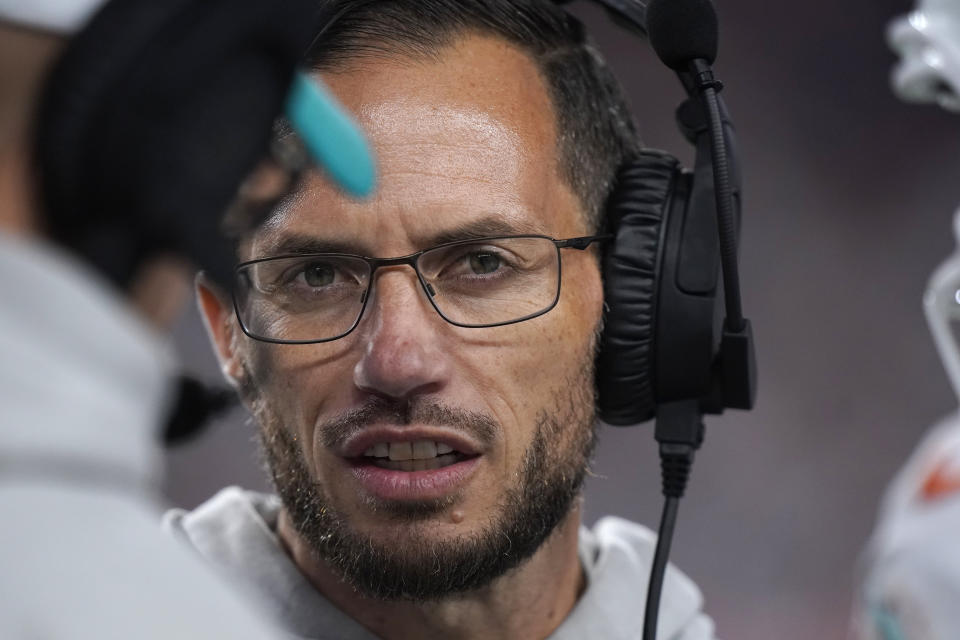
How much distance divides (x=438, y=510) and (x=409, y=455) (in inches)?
2.5

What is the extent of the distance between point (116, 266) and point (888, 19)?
357cm

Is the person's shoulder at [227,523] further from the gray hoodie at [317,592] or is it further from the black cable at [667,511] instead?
the black cable at [667,511]

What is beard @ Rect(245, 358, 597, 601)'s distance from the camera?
1.26 m

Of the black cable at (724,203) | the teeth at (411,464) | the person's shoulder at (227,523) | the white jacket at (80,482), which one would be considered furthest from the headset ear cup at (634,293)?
the white jacket at (80,482)

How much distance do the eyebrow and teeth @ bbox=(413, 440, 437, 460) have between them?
8.1 inches

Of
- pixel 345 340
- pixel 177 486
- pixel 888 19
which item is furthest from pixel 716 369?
pixel 888 19

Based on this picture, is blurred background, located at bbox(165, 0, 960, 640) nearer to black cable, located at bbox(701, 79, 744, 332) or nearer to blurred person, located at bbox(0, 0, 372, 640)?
black cable, located at bbox(701, 79, 744, 332)

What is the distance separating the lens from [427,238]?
129 cm

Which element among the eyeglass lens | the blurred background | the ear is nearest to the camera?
the eyeglass lens

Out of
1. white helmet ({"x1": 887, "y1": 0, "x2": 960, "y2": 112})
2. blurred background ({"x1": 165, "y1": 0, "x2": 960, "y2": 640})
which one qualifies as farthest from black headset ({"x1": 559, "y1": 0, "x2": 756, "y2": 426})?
blurred background ({"x1": 165, "y1": 0, "x2": 960, "y2": 640})

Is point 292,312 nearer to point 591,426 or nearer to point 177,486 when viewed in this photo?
point 591,426

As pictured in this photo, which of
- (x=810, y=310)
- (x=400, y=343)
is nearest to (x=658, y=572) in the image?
(x=400, y=343)

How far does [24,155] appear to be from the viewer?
19.3 inches

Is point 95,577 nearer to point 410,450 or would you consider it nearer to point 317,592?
point 410,450
